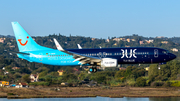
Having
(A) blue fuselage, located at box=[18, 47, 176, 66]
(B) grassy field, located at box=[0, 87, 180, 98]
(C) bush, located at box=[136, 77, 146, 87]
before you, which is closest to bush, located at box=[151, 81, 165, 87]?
(C) bush, located at box=[136, 77, 146, 87]

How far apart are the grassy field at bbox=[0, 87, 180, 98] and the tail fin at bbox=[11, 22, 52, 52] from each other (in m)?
59.7

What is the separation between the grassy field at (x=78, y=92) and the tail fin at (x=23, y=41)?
59.7m

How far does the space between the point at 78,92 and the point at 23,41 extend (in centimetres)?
6907

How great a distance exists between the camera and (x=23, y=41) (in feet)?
241

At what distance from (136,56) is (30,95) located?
76629 millimetres

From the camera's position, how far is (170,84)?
160 m

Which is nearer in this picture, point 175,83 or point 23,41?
point 23,41

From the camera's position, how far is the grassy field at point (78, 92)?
131750 mm

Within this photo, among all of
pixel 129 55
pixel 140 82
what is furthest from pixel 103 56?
pixel 140 82

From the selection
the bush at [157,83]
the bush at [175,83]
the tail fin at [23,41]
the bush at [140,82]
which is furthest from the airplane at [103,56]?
the bush at [175,83]

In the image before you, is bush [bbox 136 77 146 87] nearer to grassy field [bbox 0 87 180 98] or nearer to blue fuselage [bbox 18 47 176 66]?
grassy field [bbox 0 87 180 98]

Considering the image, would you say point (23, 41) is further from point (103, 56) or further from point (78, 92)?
point (78, 92)

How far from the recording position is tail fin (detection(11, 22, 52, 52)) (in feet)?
239

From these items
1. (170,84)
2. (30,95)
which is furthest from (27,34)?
(170,84)
